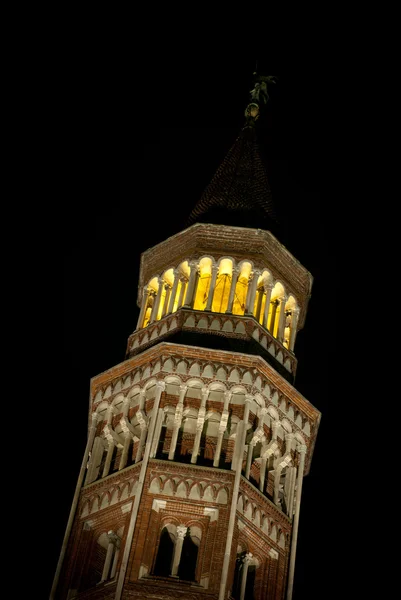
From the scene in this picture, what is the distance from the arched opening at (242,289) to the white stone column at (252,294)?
0.39m

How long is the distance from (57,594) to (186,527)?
140 inches

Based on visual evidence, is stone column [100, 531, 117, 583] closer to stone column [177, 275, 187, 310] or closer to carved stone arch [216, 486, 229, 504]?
carved stone arch [216, 486, 229, 504]

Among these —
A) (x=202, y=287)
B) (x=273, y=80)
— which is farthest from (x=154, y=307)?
(x=273, y=80)

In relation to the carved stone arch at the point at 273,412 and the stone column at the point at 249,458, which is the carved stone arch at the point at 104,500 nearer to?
the stone column at the point at 249,458

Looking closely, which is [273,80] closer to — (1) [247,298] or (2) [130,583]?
(1) [247,298]

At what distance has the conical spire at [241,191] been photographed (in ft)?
122

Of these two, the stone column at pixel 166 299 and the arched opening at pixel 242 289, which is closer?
the arched opening at pixel 242 289

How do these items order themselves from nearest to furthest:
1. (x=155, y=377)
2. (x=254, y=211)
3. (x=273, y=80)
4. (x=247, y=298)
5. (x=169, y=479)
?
(x=169, y=479) < (x=155, y=377) < (x=247, y=298) < (x=254, y=211) < (x=273, y=80)

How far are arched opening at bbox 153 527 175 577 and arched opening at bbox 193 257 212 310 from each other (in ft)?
26.4

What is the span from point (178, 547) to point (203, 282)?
393 inches

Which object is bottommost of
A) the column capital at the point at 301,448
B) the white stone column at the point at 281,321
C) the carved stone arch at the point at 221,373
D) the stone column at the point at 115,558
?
the stone column at the point at 115,558

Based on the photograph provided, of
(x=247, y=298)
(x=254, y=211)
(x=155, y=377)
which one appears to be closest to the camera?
(x=155, y=377)

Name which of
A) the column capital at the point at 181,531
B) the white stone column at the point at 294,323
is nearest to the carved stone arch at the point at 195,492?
→ the column capital at the point at 181,531

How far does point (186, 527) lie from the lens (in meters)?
28.5
